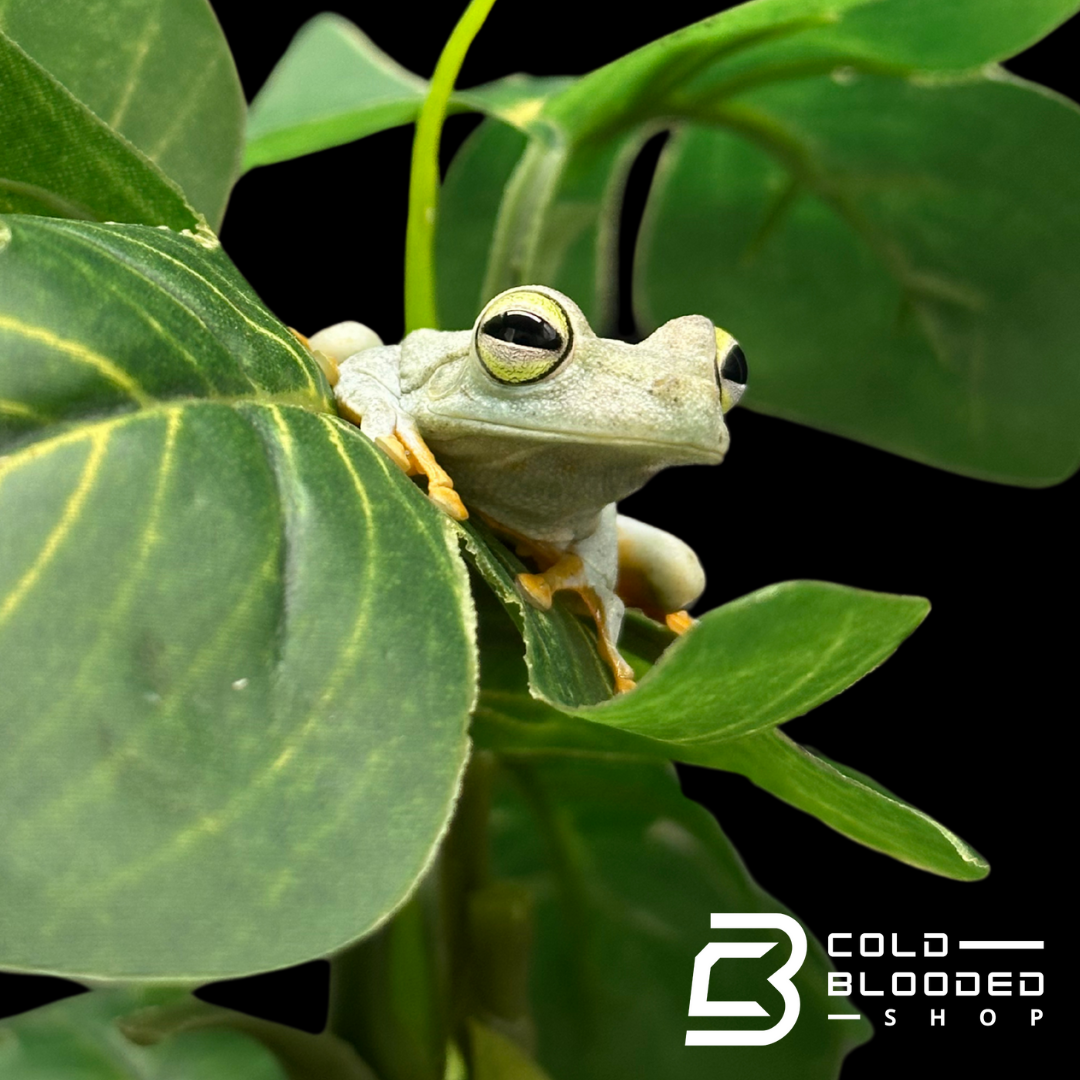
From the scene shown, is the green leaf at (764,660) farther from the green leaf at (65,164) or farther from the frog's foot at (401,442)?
the green leaf at (65,164)

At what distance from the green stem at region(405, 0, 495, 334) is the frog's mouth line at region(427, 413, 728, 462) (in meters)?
0.24

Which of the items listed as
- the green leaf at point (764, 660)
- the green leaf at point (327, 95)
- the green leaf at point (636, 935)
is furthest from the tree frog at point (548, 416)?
the green leaf at point (327, 95)

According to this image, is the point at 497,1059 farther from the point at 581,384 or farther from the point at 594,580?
the point at 581,384

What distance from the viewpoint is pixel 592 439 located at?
73 cm

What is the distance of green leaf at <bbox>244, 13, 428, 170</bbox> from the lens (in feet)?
3.69

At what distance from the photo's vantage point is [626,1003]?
1.02 meters

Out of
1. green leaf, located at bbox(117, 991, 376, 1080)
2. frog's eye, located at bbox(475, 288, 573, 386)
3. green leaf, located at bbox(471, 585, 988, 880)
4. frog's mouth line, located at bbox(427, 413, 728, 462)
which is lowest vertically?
green leaf, located at bbox(117, 991, 376, 1080)

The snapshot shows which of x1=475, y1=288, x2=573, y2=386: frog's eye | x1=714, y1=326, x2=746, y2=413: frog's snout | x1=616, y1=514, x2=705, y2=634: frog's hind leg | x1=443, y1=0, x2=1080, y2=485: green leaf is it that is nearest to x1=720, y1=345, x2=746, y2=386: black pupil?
x1=714, y1=326, x2=746, y2=413: frog's snout

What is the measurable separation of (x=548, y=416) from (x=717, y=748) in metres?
0.23

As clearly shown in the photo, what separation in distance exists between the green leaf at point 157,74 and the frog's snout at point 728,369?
39 centimetres

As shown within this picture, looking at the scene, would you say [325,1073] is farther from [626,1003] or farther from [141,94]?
[141,94]

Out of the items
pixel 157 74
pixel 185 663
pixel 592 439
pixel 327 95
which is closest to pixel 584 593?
pixel 592 439

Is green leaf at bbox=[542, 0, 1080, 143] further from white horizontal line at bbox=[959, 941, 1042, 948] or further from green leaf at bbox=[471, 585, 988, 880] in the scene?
white horizontal line at bbox=[959, 941, 1042, 948]

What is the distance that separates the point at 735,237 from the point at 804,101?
0.20 m
